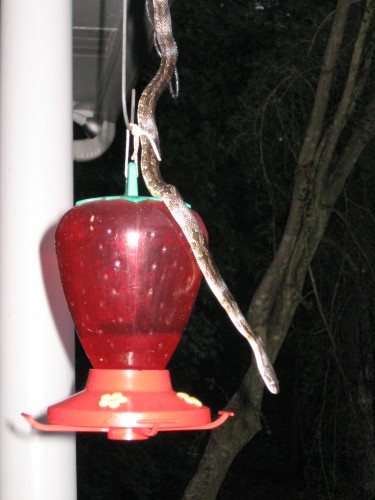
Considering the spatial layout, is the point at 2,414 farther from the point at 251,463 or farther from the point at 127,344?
the point at 251,463

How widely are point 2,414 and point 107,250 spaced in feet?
1.99

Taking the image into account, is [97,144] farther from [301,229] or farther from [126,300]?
[126,300]

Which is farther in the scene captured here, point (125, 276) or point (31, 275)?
point (31, 275)

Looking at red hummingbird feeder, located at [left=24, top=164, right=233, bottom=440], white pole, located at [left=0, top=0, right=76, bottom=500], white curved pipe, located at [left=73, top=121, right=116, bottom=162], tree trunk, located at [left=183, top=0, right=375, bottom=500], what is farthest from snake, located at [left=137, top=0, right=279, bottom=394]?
tree trunk, located at [left=183, top=0, right=375, bottom=500]

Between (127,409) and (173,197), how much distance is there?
0.32m

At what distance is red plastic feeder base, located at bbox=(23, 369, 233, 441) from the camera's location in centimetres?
127

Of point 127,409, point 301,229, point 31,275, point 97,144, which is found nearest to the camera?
point 127,409

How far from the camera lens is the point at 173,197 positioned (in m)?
1.32

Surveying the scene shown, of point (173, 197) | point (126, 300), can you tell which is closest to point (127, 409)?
point (126, 300)

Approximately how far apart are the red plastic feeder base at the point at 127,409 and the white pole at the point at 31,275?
0.38m

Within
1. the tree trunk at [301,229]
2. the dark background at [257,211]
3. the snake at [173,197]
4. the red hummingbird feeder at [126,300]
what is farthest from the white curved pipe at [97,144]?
the red hummingbird feeder at [126,300]

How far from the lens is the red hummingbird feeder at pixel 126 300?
1.33 m

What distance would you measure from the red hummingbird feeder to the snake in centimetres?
4

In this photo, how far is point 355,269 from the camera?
564 centimetres
